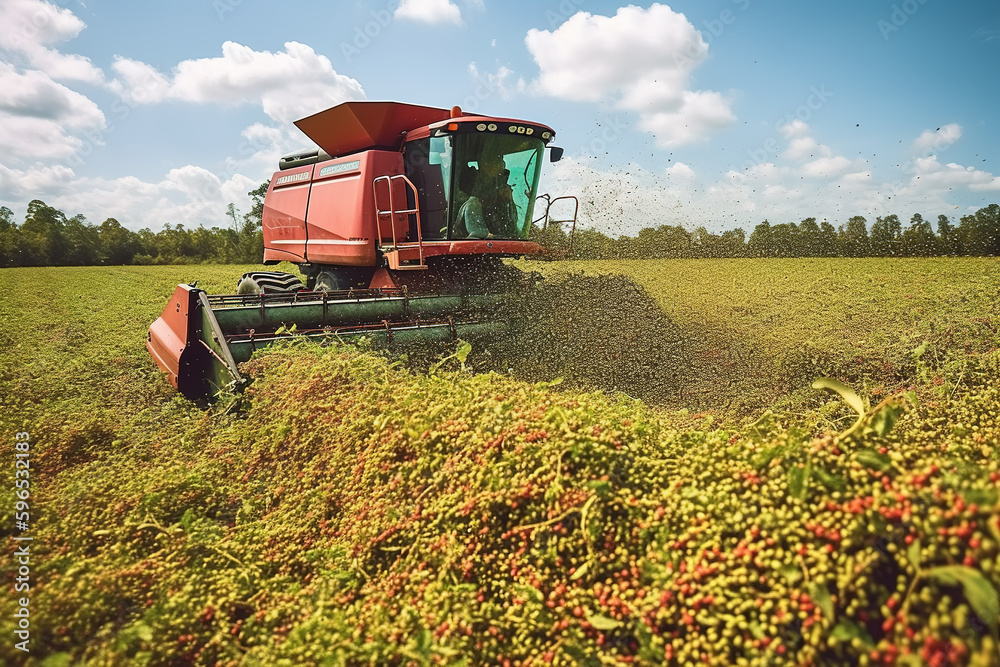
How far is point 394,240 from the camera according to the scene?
652 cm

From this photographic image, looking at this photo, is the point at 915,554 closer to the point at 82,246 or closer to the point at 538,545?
the point at 538,545

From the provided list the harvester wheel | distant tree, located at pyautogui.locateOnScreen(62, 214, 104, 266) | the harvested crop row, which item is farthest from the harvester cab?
distant tree, located at pyautogui.locateOnScreen(62, 214, 104, 266)

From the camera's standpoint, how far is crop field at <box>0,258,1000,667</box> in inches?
63.5

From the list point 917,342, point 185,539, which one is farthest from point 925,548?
point 917,342

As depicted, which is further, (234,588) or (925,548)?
(234,588)

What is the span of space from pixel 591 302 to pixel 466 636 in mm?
5344

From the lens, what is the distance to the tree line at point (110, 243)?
34875mm

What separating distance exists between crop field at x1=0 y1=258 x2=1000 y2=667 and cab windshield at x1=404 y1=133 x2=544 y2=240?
2217 mm

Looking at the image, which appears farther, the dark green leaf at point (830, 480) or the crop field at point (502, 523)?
the dark green leaf at point (830, 480)

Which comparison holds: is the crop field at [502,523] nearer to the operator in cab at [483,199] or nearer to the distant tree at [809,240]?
the operator in cab at [483,199]

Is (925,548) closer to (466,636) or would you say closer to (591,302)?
(466,636)

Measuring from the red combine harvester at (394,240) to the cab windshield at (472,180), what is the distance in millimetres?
13

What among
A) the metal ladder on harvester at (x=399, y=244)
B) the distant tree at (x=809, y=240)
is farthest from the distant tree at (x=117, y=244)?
the distant tree at (x=809, y=240)

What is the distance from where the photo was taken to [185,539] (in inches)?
117
